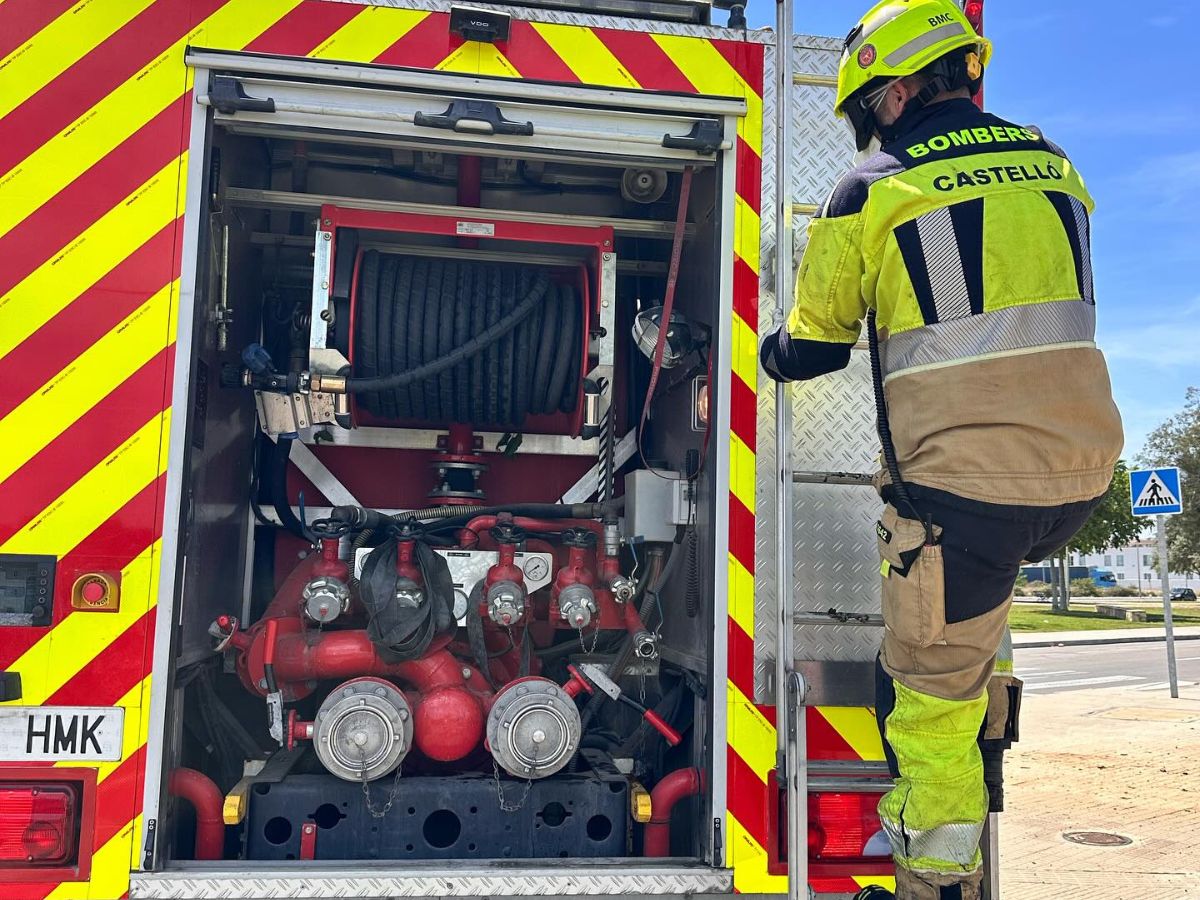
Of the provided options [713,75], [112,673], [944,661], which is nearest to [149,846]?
[112,673]

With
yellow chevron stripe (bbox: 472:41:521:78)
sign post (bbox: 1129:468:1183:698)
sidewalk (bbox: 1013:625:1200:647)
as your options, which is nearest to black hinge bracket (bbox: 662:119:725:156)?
yellow chevron stripe (bbox: 472:41:521:78)

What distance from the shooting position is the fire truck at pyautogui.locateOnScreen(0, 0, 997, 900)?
2375 millimetres

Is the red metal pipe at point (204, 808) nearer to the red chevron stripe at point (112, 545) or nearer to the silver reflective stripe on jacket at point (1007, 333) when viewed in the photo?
the red chevron stripe at point (112, 545)

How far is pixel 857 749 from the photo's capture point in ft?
8.45

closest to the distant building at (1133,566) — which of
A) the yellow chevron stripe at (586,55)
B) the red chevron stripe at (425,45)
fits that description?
the yellow chevron stripe at (586,55)

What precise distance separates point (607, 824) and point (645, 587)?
0.77 meters

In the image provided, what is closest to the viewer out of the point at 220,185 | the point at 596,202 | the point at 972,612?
the point at 972,612

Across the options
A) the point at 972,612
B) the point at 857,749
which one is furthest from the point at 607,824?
the point at 972,612

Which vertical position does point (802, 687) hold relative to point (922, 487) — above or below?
below

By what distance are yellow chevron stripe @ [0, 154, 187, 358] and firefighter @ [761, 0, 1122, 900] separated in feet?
5.04

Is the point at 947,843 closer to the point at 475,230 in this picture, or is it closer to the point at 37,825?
the point at 37,825

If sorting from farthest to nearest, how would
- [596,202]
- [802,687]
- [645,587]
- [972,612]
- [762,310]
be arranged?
1. [596,202]
2. [645,587]
3. [762,310]
4. [802,687]
5. [972,612]

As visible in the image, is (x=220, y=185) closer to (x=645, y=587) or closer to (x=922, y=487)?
(x=645, y=587)

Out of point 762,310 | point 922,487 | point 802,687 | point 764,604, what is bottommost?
point 802,687
